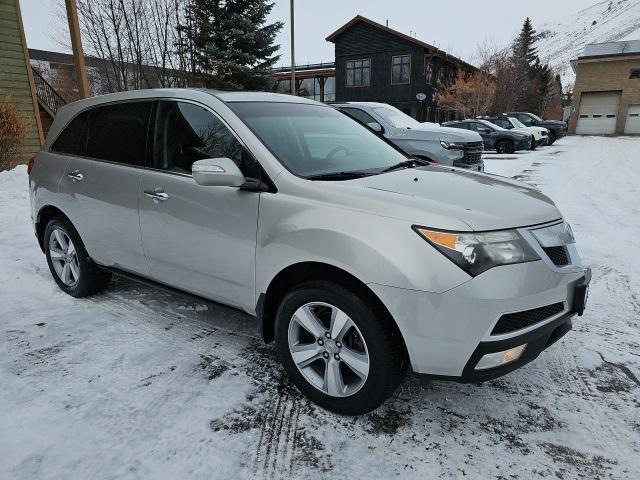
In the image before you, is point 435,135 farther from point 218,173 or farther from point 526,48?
point 526,48

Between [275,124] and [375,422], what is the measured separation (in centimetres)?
194

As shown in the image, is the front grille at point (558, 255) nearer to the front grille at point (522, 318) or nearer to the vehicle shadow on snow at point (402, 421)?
the front grille at point (522, 318)

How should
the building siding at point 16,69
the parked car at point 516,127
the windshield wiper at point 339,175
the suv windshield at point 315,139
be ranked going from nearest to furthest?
the windshield wiper at point 339,175 < the suv windshield at point 315,139 < the building siding at point 16,69 < the parked car at point 516,127

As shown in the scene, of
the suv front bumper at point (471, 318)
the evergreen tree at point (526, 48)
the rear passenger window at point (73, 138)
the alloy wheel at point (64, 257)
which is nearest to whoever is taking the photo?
the suv front bumper at point (471, 318)

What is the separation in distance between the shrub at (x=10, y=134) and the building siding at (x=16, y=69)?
4.69 feet

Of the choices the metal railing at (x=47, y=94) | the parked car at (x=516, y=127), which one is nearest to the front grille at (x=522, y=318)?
the metal railing at (x=47, y=94)

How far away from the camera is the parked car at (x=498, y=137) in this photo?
18672 mm

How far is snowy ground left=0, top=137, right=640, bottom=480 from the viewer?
2.17m

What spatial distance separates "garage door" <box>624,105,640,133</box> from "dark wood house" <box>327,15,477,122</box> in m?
14.6

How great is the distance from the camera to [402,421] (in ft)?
8.14

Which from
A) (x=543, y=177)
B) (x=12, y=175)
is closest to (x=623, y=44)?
(x=543, y=177)

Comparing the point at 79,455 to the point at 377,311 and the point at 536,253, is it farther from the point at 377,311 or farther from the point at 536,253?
the point at 536,253

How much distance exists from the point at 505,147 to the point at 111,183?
1831 cm

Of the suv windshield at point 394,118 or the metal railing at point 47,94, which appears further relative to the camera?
the metal railing at point 47,94
